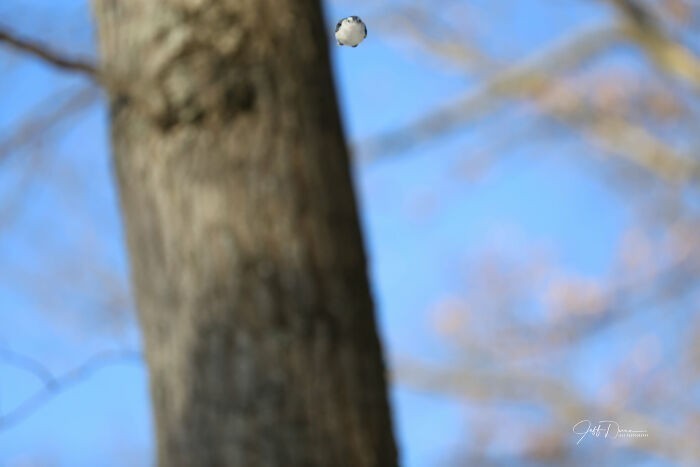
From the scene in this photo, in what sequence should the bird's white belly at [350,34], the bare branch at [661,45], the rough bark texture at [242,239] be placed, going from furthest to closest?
the bare branch at [661,45] < the bird's white belly at [350,34] < the rough bark texture at [242,239]

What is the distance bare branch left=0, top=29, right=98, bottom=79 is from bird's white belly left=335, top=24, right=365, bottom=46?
0.38 metres

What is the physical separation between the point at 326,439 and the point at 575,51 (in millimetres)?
3869

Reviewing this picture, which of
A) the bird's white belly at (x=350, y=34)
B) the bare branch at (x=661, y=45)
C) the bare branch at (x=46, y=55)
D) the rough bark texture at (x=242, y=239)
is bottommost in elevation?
the rough bark texture at (x=242, y=239)

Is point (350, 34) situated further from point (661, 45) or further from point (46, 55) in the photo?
point (661, 45)

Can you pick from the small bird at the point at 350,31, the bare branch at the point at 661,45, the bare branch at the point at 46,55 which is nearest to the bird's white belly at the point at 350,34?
the small bird at the point at 350,31

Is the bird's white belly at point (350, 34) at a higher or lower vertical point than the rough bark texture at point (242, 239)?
higher

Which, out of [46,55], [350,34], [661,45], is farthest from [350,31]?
[661,45]

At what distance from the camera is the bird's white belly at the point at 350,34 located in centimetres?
120

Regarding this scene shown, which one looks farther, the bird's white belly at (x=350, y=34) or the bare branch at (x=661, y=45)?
the bare branch at (x=661, y=45)

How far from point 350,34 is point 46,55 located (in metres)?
0.47

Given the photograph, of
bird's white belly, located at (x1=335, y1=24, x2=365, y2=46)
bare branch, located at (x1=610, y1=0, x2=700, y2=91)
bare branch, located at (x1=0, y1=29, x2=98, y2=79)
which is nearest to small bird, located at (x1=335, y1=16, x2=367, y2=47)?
bird's white belly, located at (x1=335, y1=24, x2=365, y2=46)

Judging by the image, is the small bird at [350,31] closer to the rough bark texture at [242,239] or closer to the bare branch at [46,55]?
the rough bark texture at [242,239]

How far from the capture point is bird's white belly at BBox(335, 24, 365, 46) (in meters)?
1.20

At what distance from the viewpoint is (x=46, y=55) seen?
128cm
